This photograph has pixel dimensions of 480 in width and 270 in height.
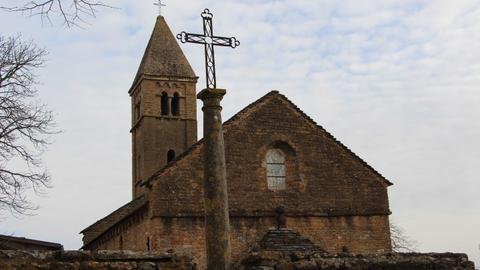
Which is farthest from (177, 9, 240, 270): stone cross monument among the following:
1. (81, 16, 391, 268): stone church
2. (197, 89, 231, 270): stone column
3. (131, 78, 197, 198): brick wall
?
(131, 78, 197, 198): brick wall

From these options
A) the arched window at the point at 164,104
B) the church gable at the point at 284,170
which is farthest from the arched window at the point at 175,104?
the church gable at the point at 284,170

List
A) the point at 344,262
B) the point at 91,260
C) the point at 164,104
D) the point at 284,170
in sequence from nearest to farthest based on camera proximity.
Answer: the point at 91,260
the point at 344,262
the point at 284,170
the point at 164,104

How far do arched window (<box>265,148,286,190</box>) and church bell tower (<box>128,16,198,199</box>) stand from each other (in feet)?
45.7

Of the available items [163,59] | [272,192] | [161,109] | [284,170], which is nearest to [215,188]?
[272,192]

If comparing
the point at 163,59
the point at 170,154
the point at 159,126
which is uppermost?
the point at 163,59

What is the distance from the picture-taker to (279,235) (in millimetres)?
21812

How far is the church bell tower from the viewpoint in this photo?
38.3m

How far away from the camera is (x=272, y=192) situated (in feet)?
79.8

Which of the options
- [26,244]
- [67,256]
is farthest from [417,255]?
[26,244]

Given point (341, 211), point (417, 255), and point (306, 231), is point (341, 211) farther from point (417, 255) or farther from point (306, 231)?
point (417, 255)

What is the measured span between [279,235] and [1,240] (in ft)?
27.7

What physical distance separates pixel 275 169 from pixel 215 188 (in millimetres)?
11846

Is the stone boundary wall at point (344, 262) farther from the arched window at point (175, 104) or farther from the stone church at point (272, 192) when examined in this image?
the arched window at point (175, 104)

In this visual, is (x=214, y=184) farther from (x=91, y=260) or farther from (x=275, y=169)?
(x=275, y=169)
